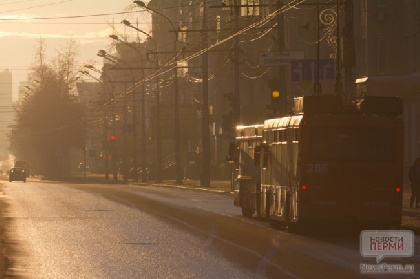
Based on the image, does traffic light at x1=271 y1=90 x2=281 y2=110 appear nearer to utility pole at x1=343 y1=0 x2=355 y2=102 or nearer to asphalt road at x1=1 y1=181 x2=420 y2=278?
asphalt road at x1=1 y1=181 x2=420 y2=278

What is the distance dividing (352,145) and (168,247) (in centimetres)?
574

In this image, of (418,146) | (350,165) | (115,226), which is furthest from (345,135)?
(418,146)

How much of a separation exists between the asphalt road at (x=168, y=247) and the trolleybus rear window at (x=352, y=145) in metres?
1.71

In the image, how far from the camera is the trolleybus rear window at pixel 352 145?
29.2 metres

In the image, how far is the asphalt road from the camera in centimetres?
2014

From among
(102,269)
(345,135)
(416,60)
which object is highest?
(416,60)

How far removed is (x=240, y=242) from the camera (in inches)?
1053

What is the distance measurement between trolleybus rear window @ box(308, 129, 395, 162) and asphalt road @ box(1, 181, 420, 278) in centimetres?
171

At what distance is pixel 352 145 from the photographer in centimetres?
2928

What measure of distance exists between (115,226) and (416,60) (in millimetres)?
33656

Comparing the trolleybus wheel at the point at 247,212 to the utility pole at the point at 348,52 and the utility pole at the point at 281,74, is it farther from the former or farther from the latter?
the utility pole at the point at 281,74

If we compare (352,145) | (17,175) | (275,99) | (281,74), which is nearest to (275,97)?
(275,99)

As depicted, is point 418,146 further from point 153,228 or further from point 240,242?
point 240,242

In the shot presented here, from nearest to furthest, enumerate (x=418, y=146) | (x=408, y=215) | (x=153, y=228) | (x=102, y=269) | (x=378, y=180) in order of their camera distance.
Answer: (x=102, y=269)
(x=378, y=180)
(x=153, y=228)
(x=408, y=215)
(x=418, y=146)
